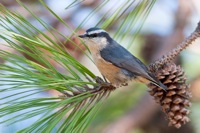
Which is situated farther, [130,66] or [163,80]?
[130,66]

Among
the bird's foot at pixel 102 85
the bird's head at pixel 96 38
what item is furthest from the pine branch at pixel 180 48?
the bird's head at pixel 96 38

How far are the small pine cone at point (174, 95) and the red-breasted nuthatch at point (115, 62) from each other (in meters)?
0.02

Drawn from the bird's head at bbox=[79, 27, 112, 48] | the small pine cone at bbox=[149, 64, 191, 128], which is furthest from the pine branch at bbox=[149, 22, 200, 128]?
the bird's head at bbox=[79, 27, 112, 48]

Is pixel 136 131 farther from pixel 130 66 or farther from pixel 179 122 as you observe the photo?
pixel 179 122

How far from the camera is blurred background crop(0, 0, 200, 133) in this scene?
1750 millimetres

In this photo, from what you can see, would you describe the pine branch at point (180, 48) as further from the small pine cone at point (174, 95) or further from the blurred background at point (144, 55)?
the blurred background at point (144, 55)

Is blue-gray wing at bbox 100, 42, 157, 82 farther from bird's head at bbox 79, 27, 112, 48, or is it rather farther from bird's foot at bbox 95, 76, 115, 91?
bird's foot at bbox 95, 76, 115, 91

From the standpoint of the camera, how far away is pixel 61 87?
1.01 metres

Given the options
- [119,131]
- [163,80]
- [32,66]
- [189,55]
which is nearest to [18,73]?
[32,66]

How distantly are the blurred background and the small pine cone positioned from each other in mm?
555

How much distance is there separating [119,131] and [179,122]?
0.56 m

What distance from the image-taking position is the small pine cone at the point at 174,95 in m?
1.13

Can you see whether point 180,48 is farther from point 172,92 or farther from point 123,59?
point 123,59

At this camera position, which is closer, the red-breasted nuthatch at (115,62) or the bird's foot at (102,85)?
the bird's foot at (102,85)
